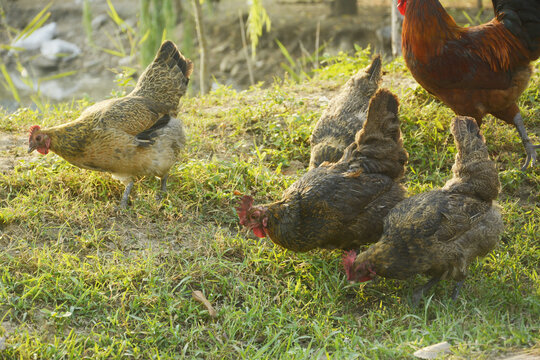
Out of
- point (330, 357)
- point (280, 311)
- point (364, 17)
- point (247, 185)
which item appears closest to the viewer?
point (330, 357)

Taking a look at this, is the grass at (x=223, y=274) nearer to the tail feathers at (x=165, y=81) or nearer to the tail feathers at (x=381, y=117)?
the tail feathers at (x=165, y=81)

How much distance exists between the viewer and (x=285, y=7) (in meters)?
15.3

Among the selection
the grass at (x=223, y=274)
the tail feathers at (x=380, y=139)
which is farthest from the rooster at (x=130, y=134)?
the tail feathers at (x=380, y=139)

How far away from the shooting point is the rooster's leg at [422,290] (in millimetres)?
4238

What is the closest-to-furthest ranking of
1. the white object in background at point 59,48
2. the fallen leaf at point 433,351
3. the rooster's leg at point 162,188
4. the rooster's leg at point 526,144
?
the fallen leaf at point 433,351, the rooster's leg at point 162,188, the rooster's leg at point 526,144, the white object in background at point 59,48

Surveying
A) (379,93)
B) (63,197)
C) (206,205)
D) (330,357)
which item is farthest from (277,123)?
(330,357)

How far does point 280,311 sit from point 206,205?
5.07ft

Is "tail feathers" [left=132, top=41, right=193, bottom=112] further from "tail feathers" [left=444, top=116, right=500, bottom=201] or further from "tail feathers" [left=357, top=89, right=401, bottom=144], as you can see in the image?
"tail feathers" [left=444, top=116, right=500, bottom=201]

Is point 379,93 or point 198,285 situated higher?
point 379,93

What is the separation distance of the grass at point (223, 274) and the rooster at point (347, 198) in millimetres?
320

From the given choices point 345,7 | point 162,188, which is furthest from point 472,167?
point 345,7

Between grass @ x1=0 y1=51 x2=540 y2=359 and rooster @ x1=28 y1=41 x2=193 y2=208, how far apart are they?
31 centimetres

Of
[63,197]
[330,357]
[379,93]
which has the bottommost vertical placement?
[330,357]

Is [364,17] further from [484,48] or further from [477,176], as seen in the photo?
[477,176]
